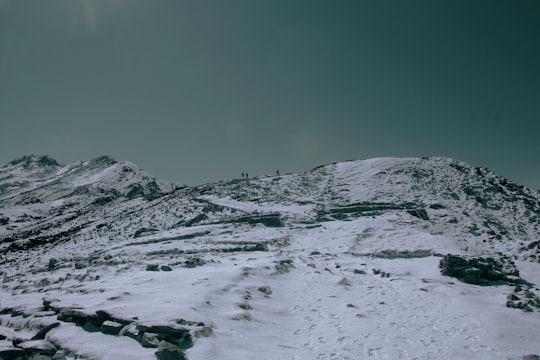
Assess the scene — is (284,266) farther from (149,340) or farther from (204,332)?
(149,340)

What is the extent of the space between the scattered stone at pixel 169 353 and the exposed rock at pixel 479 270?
1472 cm

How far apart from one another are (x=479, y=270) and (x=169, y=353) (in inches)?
620

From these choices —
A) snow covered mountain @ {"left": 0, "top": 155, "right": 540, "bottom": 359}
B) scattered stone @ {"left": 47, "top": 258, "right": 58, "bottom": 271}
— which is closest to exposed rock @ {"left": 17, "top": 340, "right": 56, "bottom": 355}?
snow covered mountain @ {"left": 0, "top": 155, "right": 540, "bottom": 359}

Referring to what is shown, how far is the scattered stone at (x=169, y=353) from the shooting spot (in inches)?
315

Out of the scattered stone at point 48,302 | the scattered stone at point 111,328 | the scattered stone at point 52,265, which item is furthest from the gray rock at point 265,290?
the scattered stone at point 52,265

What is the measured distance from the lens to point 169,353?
8.04 meters

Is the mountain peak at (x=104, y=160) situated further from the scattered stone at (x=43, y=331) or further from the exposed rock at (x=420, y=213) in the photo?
the scattered stone at (x=43, y=331)

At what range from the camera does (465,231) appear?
29.0 m

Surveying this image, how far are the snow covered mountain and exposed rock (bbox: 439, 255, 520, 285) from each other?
→ 0.25 feet

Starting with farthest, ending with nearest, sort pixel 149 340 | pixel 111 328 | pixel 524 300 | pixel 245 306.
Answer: pixel 524 300
pixel 245 306
pixel 111 328
pixel 149 340

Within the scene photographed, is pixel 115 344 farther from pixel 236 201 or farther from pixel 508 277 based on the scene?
pixel 236 201

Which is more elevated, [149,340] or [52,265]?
[149,340]

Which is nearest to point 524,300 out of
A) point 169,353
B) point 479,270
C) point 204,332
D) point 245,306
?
point 479,270

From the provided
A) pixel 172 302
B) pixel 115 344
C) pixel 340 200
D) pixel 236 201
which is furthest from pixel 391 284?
pixel 236 201
